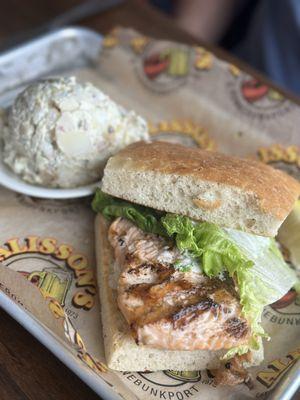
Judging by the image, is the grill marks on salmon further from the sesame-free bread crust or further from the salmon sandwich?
the sesame-free bread crust

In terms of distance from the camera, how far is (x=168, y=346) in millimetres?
1541

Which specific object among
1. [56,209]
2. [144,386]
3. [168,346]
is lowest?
[56,209]

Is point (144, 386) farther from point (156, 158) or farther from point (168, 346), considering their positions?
point (156, 158)

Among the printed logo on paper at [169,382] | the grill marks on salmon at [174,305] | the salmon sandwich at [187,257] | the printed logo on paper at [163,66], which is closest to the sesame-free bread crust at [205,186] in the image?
the salmon sandwich at [187,257]

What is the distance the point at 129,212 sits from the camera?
6.30 feet

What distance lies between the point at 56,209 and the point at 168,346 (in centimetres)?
85

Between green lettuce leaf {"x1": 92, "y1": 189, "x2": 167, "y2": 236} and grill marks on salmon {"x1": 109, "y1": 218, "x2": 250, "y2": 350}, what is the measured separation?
4.6 inches

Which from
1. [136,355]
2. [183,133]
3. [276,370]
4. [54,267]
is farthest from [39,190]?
[276,370]

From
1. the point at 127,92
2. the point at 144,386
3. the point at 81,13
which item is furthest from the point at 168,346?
the point at 81,13

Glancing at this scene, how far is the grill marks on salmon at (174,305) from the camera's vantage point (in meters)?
1.54

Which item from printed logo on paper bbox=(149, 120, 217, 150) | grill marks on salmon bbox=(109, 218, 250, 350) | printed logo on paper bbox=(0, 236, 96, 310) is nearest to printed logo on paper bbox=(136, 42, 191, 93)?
printed logo on paper bbox=(149, 120, 217, 150)

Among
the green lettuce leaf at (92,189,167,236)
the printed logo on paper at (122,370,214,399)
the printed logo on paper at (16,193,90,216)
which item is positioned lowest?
the printed logo on paper at (16,193,90,216)

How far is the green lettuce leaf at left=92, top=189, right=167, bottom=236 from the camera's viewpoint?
1862 mm

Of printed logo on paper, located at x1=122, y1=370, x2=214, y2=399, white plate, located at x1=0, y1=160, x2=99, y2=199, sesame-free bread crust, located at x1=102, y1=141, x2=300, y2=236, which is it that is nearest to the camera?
printed logo on paper, located at x1=122, y1=370, x2=214, y2=399
